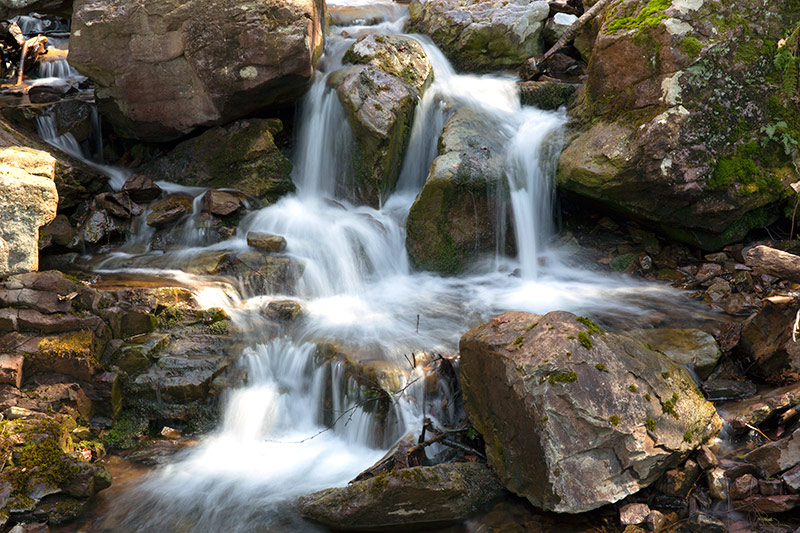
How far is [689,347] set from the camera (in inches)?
203

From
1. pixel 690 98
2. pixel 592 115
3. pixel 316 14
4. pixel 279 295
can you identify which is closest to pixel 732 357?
pixel 690 98

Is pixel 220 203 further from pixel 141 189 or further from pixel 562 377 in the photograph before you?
pixel 562 377

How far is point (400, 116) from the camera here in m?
8.48

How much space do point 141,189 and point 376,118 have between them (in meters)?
3.56

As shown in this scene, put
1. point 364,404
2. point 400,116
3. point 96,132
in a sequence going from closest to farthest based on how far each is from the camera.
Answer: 1. point 364,404
2. point 400,116
3. point 96,132

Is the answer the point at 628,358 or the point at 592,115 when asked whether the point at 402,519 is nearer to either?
the point at 628,358

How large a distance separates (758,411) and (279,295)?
494cm

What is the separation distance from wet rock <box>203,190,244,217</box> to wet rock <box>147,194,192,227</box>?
0.92ft

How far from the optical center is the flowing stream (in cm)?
460

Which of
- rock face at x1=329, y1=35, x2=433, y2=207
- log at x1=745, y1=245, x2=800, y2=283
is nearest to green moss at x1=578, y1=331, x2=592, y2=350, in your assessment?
log at x1=745, y1=245, x2=800, y2=283

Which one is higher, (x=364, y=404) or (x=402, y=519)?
(x=364, y=404)

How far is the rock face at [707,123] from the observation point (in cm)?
665

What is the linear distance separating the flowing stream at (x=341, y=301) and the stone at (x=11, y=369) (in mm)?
1472

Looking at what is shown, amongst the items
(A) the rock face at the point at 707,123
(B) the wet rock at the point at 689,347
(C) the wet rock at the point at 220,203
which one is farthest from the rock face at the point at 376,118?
(B) the wet rock at the point at 689,347
